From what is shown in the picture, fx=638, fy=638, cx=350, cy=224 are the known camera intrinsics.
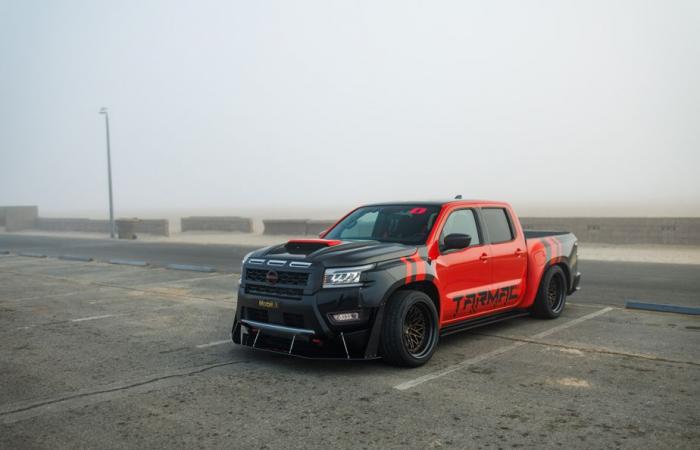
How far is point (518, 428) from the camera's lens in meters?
4.62

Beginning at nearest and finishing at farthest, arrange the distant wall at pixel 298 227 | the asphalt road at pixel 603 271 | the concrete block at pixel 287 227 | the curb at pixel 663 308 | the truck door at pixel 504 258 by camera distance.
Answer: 1. the truck door at pixel 504 258
2. the curb at pixel 663 308
3. the asphalt road at pixel 603 271
4. the distant wall at pixel 298 227
5. the concrete block at pixel 287 227

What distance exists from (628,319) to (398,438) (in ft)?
18.5

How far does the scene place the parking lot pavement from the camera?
452 centimetres

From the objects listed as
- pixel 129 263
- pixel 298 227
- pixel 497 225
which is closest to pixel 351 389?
pixel 497 225

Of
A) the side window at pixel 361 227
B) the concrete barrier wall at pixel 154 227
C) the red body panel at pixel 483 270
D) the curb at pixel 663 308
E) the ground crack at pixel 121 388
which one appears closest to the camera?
the ground crack at pixel 121 388

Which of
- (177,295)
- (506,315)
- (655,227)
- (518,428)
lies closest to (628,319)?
(506,315)

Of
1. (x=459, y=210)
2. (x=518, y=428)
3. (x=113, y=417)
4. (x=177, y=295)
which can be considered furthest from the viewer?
(x=177, y=295)

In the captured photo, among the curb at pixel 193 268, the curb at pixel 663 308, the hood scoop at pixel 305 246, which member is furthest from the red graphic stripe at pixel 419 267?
the curb at pixel 193 268

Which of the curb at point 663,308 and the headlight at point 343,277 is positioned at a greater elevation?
the headlight at point 343,277

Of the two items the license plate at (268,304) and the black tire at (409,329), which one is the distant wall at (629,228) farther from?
the license plate at (268,304)

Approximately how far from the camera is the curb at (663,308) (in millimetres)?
9211

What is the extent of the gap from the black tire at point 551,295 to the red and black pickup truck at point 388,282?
0.42 meters

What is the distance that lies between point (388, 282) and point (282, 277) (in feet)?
3.45

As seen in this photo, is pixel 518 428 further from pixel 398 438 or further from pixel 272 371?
pixel 272 371
